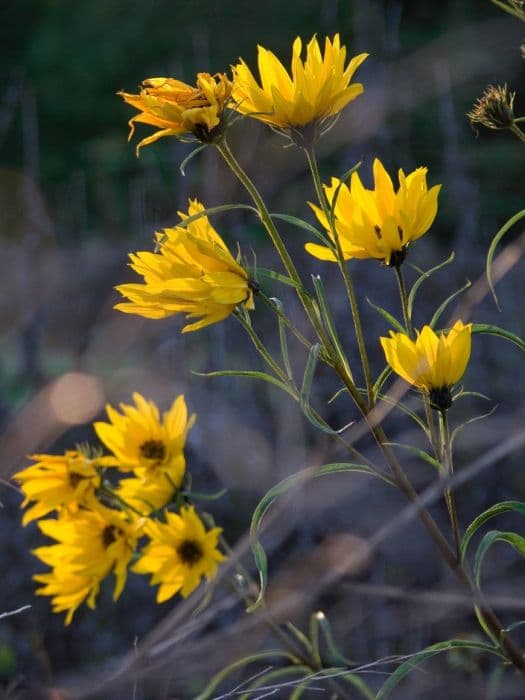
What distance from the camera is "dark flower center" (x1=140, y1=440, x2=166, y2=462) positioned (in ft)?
3.13

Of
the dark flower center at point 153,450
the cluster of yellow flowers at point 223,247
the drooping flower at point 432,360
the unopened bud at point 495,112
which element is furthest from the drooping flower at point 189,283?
the dark flower center at point 153,450

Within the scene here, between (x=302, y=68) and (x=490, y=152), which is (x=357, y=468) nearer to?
(x=302, y=68)

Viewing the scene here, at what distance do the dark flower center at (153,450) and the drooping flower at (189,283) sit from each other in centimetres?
33

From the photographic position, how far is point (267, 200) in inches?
135

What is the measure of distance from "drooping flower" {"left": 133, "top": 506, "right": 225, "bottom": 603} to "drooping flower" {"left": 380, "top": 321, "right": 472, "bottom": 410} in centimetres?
36

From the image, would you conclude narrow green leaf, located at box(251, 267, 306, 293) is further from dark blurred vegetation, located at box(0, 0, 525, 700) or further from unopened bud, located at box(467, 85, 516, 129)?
dark blurred vegetation, located at box(0, 0, 525, 700)

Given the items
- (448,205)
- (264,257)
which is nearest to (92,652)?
(264,257)

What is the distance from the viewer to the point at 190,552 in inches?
38.3

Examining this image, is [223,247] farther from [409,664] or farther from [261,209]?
[409,664]

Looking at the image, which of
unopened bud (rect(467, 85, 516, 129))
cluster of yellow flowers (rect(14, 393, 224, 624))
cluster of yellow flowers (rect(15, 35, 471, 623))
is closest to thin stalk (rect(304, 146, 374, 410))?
cluster of yellow flowers (rect(15, 35, 471, 623))

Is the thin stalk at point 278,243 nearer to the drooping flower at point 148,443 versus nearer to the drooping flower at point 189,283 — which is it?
the drooping flower at point 189,283

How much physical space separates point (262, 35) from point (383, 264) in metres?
3.66

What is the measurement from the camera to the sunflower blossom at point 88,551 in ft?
3.08

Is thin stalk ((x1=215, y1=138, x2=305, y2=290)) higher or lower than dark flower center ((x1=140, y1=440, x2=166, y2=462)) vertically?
higher
